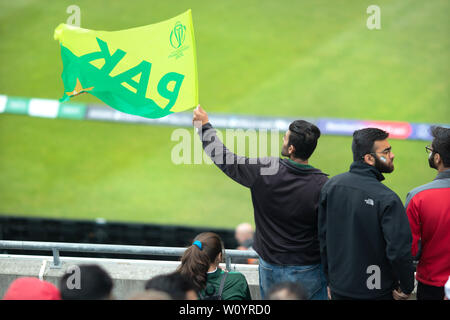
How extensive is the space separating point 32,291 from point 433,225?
2.32 meters

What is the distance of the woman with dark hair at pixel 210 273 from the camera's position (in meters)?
3.28

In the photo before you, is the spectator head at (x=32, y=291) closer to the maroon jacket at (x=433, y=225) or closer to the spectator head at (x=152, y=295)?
the spectator head at (x=152, y=295)

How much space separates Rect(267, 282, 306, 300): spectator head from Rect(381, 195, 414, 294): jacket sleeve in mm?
559

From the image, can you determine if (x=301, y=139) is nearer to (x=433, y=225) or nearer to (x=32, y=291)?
(x=433, y=225)

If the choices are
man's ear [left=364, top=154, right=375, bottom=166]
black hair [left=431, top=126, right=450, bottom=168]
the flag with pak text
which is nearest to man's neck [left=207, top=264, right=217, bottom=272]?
man's ear [left=364, top=154, right=375, bottom=166]

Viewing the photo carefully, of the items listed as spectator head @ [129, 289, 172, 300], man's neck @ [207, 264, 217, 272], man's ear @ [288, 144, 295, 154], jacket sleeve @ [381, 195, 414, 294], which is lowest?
spectator head @ [129, 289, 172, 300]

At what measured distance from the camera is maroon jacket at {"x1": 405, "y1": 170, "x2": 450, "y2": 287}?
3.36 metres

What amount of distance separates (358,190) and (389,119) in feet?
39.3

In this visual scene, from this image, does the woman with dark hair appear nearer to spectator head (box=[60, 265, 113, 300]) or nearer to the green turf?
spectator head (box=[60, 265, 113, 300])

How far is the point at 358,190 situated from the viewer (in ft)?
10.5

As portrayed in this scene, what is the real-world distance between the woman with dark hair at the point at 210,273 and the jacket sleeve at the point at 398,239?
888mm

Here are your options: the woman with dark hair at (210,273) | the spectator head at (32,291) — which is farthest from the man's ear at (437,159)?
the spectator head at (32,291)

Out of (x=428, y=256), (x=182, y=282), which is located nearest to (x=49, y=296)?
(x=182, y=282)
